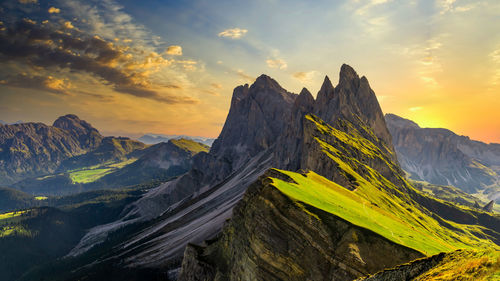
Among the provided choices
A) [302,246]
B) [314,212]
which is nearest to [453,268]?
[314,212]

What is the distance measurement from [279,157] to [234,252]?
125962 mm

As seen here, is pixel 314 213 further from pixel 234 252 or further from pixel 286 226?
pixel 234 252

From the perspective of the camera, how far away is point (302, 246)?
109 feet

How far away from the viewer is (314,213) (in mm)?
34125

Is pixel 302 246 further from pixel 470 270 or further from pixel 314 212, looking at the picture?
pixel 470 270

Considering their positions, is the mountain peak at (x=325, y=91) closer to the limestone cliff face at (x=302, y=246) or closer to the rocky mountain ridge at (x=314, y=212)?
the rocky mountain ridge at (x=314, y=212)

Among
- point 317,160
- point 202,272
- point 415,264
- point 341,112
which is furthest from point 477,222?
point 415,264

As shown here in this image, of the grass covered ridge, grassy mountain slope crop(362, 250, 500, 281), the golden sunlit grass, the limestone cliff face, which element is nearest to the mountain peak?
the grass covered ridge

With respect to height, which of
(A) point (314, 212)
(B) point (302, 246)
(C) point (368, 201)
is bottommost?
(B) point (302, 246)

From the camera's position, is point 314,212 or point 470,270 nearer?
point 470,270

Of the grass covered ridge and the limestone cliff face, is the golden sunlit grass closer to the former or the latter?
the limestone cliff face

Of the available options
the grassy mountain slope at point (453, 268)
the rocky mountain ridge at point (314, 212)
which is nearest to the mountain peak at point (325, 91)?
the rocky mountain ridge at point (314, 212)

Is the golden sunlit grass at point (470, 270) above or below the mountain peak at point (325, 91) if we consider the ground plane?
below

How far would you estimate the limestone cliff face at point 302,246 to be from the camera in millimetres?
30453
